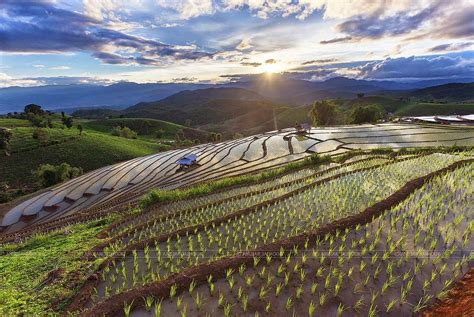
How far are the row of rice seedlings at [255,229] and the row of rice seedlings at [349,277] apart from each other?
Answer: 1677 millimetres

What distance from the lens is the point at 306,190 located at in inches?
578

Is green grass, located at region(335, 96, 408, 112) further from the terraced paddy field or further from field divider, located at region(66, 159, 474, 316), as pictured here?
field divider, located at region(66, 159, 474, 316)

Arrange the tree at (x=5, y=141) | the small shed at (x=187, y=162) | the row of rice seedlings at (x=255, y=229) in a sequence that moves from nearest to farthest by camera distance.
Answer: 1. the row of rice seedlings at (x=255, y=229)
2. the small shed at (x=187, y=162)
3. the tree at (x=5, y=141)

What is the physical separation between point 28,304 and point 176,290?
4.09 metres

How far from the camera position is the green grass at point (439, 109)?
357 feet

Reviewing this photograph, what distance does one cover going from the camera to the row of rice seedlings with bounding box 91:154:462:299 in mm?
8414

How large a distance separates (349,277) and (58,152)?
7131cm

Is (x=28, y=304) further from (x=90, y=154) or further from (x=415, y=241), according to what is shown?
(x=90, y=154)

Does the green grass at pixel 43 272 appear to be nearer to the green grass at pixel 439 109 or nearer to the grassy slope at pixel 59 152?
the grassy slope at pixel 59 152

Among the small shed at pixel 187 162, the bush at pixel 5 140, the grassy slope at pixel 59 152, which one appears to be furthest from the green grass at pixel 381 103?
the bush at pixel 5 140

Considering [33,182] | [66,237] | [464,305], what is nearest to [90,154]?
[33,182]

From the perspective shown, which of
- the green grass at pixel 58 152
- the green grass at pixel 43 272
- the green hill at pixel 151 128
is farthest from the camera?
the green hill at pixel 151 128

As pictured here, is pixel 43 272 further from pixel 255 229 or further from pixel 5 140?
pixel 5 140

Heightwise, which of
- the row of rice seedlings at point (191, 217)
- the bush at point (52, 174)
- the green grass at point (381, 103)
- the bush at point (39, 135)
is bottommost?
the bush at point (52, 174)
